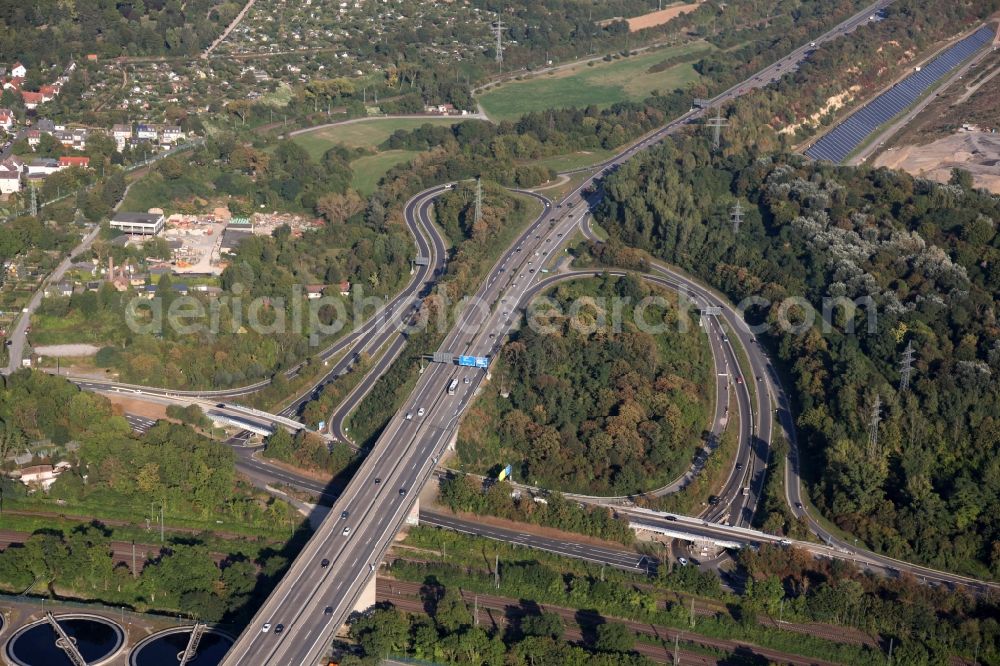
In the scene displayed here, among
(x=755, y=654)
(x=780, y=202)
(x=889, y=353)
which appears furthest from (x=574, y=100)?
(x=755, y=654)

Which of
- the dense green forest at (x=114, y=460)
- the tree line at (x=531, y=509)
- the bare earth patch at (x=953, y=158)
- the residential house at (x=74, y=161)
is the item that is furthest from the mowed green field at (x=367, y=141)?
the bare earth patch at (x=953, y=158)

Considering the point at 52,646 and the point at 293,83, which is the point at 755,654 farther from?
the point at 293,83

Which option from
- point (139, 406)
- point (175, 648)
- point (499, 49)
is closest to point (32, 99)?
point (499, 49)

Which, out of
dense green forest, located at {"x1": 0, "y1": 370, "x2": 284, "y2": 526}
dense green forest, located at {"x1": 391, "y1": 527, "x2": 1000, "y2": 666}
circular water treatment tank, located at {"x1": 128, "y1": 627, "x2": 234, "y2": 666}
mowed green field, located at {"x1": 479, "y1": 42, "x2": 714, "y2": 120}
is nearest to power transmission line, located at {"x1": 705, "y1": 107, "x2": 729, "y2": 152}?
mowed green field, located at {"x1": 479, "y1": 42, "x2": 714, "y2": 120}

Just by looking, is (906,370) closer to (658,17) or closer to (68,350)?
(68,350)

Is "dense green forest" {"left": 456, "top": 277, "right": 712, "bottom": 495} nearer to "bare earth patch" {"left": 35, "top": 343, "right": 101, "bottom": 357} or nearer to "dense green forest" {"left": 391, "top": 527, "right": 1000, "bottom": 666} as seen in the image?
"dense green forest" {"left": 391, "top": 527, "right": 1000, "bottom": 666}

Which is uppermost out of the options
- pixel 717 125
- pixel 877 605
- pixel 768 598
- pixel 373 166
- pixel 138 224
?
pixel 717 125

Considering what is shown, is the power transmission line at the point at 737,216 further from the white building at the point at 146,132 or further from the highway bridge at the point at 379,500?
the white building at the point at 146,132
